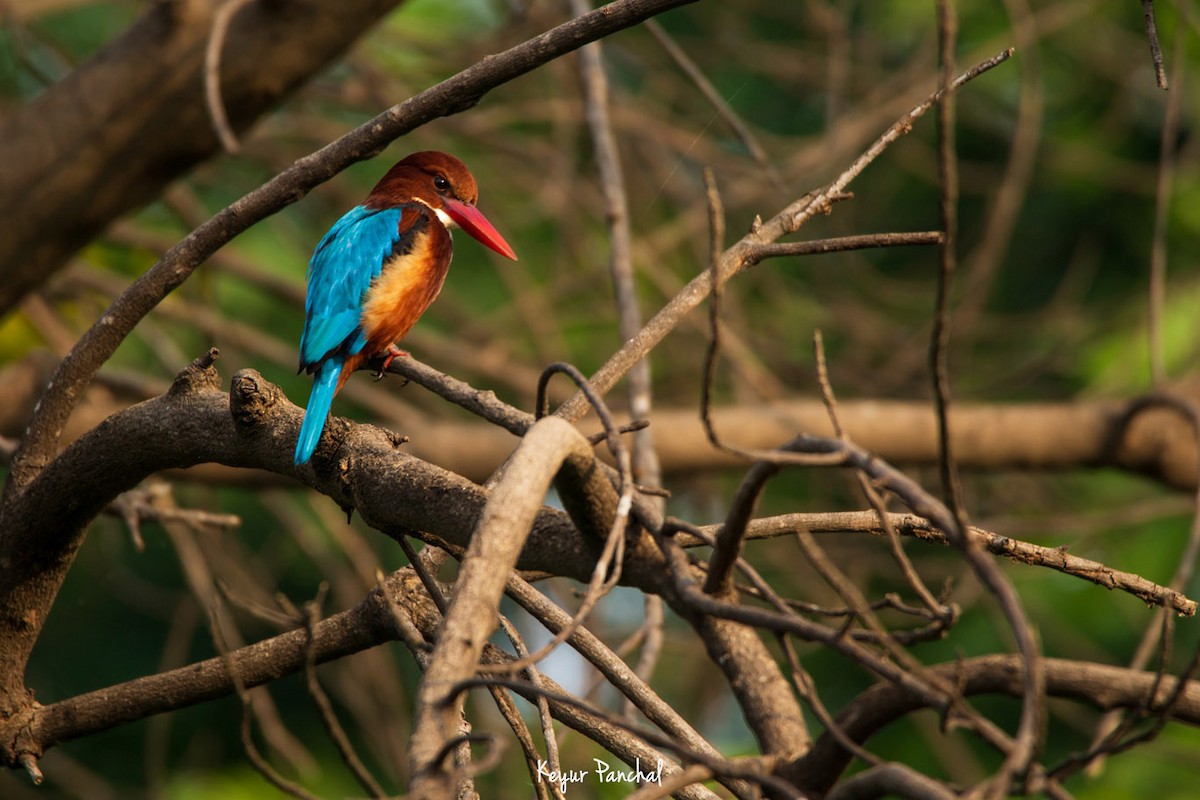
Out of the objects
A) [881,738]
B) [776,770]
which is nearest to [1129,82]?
[881,738]

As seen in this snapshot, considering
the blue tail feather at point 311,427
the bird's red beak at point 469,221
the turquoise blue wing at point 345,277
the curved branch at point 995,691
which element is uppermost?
the bird's red beak at point 469,221

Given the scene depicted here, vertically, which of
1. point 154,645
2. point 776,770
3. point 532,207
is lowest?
point 776,770

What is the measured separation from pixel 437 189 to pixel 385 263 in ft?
1.18

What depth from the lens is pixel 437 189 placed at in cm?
301

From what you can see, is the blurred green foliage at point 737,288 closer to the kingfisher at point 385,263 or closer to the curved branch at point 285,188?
the kingfisher at point 385,263

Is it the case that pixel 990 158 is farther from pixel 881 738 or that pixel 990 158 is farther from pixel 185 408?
pixel 185 408

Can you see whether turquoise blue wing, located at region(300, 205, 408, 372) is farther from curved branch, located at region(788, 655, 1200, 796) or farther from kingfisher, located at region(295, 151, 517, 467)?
curved branch, located at region(788, 655, 1200, 796)

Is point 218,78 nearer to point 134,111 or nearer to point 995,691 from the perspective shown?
point 134,111

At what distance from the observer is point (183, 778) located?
449cm

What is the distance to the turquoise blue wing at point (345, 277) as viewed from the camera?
8.23 ft

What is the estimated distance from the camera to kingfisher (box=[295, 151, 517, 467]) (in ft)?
8.28

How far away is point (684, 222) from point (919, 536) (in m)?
3.43

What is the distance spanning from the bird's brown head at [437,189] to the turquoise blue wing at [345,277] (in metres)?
0.09

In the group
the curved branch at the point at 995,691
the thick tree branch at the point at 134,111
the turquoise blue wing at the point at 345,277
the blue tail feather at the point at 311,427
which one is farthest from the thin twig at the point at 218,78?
the curved branch at the point at 995,691
